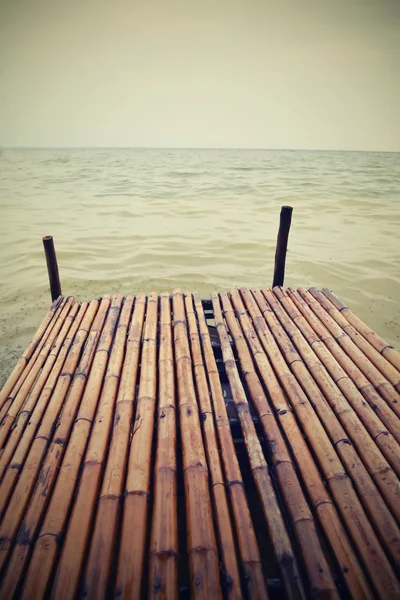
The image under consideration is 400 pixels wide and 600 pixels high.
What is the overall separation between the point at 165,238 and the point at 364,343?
27.0ft

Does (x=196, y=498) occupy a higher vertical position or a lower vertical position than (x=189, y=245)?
higher

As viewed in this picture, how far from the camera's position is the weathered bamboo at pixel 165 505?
1.58 meters

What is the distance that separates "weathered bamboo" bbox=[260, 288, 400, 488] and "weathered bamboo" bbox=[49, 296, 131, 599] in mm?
1616

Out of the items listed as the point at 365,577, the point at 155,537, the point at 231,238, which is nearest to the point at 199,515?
the point at 155,537

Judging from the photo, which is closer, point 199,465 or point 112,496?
point 112,496

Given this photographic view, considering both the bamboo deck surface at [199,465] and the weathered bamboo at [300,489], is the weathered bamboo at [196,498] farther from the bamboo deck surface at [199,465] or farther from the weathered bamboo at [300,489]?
the weathered bamboo at [300,489]

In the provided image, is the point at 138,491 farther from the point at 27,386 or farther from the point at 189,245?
the point at 189,245

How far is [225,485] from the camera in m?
2.01

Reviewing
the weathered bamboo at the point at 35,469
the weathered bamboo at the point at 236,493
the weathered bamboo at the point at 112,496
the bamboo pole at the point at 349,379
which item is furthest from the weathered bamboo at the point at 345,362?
the weathered bamboo at the point at 35,469

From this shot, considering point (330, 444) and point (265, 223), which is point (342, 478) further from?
point (265, 223)

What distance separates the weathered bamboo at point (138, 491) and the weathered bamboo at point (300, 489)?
0.82 metres

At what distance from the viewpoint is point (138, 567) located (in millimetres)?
1622

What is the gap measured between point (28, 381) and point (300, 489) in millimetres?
2368

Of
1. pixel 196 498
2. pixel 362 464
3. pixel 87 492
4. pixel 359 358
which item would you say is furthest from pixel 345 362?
pixel 87 492
